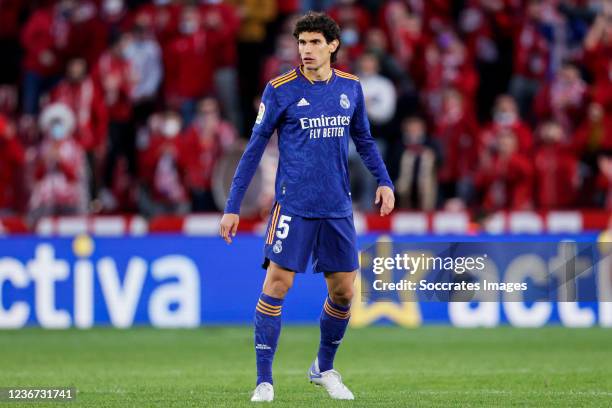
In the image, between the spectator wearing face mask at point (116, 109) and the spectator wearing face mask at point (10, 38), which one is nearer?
the spectator wearing face mask at point (116, 109)

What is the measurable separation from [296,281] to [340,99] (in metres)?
6.68

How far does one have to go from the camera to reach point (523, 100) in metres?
19.2

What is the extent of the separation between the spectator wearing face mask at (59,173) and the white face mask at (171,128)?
3.47 feet

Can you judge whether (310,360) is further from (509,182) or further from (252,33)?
(252,33)

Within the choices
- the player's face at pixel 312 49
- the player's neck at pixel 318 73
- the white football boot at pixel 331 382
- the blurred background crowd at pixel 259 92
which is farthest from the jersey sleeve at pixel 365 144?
the blurred background crowd at pixel 259 92

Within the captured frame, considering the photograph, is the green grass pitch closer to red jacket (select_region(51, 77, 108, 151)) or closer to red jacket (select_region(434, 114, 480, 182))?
red jacket (select_region(434, 114, 480, 182))

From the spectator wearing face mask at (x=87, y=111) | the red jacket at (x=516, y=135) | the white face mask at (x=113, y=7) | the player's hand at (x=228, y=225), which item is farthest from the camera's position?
the white face mask at (x=113, y=7)

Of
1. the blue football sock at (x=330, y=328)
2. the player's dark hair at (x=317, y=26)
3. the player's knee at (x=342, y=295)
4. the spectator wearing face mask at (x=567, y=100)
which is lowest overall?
the blue football sock at (x=330, y=328)

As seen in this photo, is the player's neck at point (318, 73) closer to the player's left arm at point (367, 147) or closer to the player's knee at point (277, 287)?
the player's left arm at point (367, 147)

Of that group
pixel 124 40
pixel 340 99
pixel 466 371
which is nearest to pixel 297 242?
pixel 340 99

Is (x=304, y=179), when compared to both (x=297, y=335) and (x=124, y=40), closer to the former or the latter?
(x=297, y=335)

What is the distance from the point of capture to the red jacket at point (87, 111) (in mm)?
17797

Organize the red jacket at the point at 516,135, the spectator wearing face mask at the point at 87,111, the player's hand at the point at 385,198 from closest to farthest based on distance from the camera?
the player's hand at the point at 385,198 < the red jacket at the point at 516,135 < the spectator wearing face mask at the point at 87,111

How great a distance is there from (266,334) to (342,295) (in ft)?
1.78
